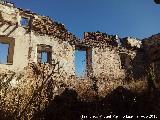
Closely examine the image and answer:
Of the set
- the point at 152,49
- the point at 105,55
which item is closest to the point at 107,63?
the point at 105,55

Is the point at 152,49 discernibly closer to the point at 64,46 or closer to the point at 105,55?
the point at 105,55

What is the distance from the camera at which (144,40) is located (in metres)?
22.0

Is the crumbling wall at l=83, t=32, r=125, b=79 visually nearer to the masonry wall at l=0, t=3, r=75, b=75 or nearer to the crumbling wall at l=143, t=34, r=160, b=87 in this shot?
the masonry wall at l=0, t=3, r=75, b=75

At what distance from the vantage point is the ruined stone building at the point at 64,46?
15.4 metres

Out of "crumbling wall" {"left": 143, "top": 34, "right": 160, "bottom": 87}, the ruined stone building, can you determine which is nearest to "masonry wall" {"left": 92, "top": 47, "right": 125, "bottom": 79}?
the ruined stone building

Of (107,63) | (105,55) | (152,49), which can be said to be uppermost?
→ (152,49)

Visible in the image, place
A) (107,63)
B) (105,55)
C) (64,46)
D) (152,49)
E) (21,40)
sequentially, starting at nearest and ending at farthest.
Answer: (21,40)
(64,46)
(107,63)
(105,55)
(152,49)

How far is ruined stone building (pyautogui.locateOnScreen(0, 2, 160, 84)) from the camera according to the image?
50.5 feet

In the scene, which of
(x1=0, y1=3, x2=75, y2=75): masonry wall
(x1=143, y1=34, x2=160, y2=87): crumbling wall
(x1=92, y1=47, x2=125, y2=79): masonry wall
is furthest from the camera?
(x1=143, y1=34, x2=160, y2=87): crumbling wall

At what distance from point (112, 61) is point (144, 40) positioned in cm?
418

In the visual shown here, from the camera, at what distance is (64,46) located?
17.5m

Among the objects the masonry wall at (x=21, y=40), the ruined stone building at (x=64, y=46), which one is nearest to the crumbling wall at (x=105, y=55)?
the ruined stone building at (x=64, y=46)

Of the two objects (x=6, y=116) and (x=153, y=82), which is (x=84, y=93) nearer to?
(x=153, y=82)

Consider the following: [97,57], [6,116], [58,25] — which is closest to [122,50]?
[97,57]
